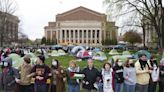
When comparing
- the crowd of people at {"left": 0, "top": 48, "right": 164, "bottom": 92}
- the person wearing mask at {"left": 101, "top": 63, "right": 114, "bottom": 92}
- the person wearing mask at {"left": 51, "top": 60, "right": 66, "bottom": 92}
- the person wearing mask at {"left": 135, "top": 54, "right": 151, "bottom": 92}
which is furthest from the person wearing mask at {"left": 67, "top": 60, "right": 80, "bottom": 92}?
the person wearing mask at {"left": 135, "top": 54, "right": 151, "bottom": 92}

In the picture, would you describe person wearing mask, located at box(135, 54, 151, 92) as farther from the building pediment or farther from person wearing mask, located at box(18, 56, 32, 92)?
the building pediment

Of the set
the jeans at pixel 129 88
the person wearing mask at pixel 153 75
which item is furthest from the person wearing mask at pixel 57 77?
the person wearing mask at pixel 153 75

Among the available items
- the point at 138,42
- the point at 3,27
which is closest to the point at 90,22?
the point at 138,42

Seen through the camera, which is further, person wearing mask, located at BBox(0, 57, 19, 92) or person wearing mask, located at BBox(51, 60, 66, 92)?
person wearing mask, located at BBox(0, 57, 19, 92)

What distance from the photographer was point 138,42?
138000 mm

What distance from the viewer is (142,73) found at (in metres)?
12.9

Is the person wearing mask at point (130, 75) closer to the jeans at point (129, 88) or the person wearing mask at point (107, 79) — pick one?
the jeans at point (129, 88)

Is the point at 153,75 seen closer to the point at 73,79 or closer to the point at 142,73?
the point at 142,73

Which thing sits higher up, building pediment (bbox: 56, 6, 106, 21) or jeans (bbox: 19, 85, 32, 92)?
building pediment (bbox: 56, 6, 106, 21)

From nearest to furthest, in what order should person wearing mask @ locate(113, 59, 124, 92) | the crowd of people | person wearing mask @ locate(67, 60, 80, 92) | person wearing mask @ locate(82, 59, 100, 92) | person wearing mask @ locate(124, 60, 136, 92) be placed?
1. the crowd of people
2. person wearing mask @ locate(82, 59, 100, 92)
3. person wearing mask @ locate(67, 60, 80, 92)
4. person wearing mask @ locate(124, 60, 136, 92)
5. person wearing mask @ locate(113, 59, 124, 92)

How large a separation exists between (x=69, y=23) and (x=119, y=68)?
16765cm

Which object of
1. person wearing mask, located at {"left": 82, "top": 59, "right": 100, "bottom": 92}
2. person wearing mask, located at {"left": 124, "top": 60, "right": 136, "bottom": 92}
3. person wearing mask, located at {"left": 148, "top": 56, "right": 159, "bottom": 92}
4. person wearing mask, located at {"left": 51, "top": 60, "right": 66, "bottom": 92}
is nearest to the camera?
person wearing mask, located at {"left": 82, "top": 59, "right": 100, "bottom": 92}

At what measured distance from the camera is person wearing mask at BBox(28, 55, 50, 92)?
11.5 meters

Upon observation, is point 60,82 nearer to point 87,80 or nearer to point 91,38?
point 87,80
